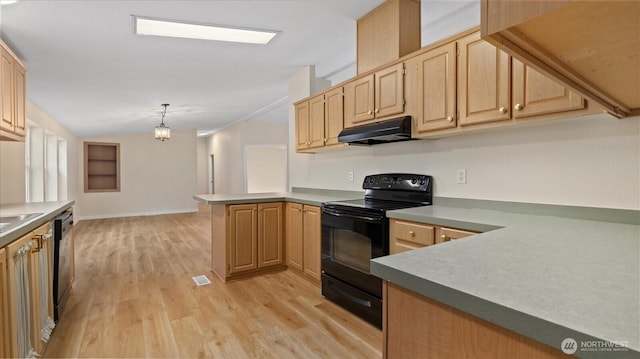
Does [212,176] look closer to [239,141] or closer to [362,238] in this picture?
[239,141]

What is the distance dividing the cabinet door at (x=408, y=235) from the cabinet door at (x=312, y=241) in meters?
1.00

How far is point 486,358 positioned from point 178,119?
744cm

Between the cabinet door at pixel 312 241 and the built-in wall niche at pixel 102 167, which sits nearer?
the cabinet door at pixel 312 241

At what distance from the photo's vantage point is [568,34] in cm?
64

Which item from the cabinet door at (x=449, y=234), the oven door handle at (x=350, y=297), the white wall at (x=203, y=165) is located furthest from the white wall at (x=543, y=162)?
the white wall at (x=203, y=165)

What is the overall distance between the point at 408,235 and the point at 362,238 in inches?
18.0

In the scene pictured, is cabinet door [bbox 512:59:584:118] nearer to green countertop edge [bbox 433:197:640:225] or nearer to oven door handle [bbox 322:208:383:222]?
green countertop edge [bbox 433:197:640:225]

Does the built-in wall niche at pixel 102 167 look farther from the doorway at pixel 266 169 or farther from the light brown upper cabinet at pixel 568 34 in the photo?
the light brown upper cabinet at pixel 568 34

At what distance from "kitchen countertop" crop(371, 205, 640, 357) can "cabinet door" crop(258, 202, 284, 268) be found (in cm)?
264

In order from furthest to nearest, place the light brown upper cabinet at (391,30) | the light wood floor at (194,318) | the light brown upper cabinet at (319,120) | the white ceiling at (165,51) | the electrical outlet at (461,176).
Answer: the light brown upper cabinet at (319,120) → the light brown upper cabinet at (391,30) → the electrical outlet at (461,176) → the white ceiling at (165,51) → the light wood floor at (194,318)

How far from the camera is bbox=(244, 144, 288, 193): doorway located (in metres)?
10.1

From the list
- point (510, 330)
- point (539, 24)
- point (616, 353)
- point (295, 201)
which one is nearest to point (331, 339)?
point (295, 201)

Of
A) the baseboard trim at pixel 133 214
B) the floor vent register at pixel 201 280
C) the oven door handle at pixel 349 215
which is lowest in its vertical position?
the floor vent register at pixel 201 280
